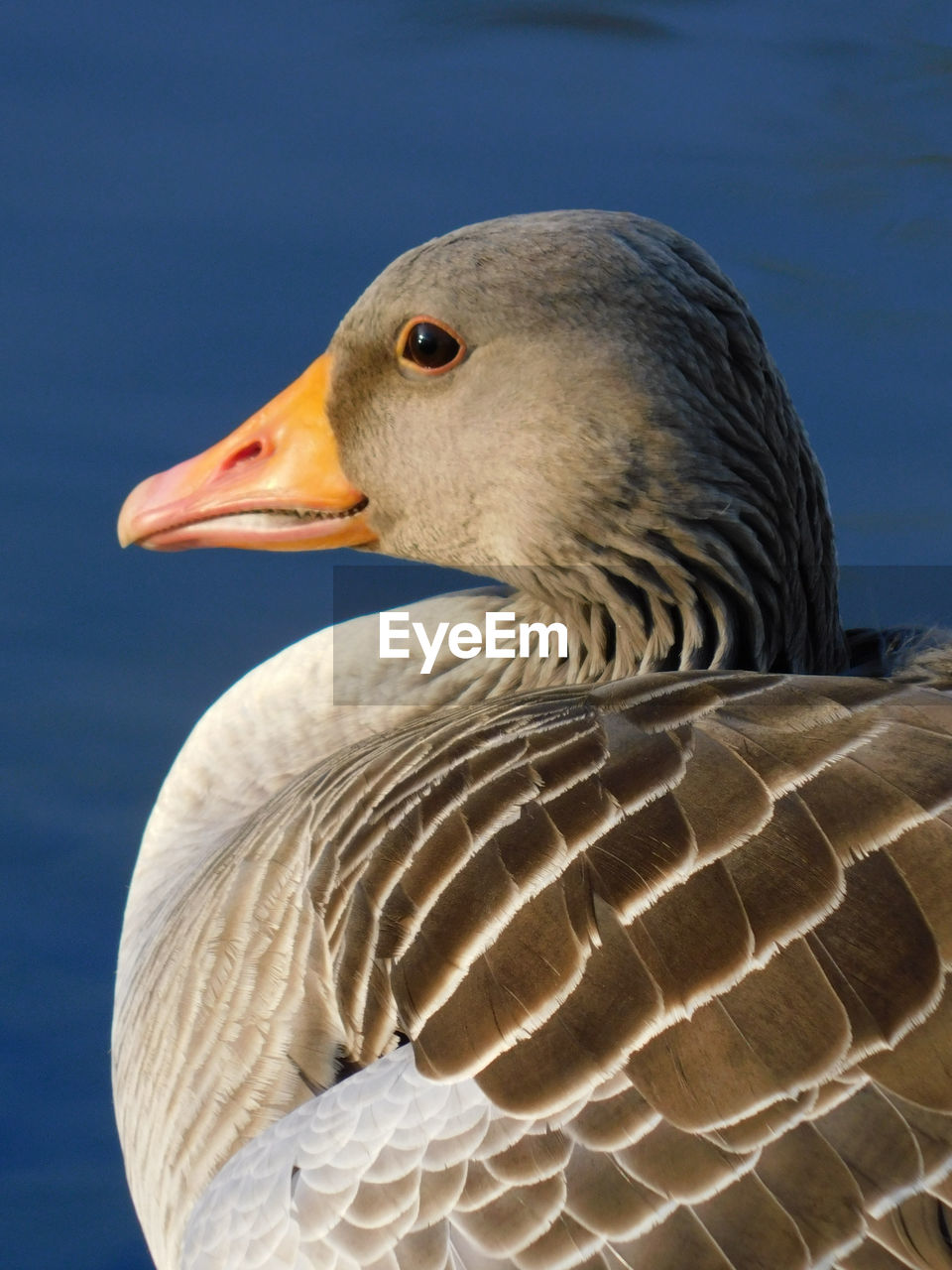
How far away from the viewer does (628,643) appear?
3078 mm

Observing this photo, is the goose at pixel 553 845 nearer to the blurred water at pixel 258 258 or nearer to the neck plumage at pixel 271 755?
the neck plumage at pixel 271 755

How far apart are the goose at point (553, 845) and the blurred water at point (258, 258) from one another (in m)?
0.87

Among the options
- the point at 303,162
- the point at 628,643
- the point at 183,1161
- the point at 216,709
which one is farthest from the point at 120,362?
the point at 183,1161

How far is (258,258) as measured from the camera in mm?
5953

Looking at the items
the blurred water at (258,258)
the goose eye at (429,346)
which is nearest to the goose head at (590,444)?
the goose eye at (429,346)

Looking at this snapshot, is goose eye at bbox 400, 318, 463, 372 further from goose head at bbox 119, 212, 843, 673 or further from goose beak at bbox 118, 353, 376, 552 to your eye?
goose beak at bbox 118, 353, 376, 552

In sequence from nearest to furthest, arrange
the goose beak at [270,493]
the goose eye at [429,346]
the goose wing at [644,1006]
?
1. the goose wing at [644,1006]
2. the goose eye at [429,346]
3. the goose beak at [270,493]

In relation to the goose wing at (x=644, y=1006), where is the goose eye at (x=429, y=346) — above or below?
above

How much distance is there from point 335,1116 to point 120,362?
3.70 meters

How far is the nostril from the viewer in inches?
131

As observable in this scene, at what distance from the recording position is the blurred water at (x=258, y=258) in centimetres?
436

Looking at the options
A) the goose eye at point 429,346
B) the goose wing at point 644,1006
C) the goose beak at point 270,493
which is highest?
the goose eye at point 429,346

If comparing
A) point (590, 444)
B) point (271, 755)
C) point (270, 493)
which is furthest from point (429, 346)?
point (271, 755)

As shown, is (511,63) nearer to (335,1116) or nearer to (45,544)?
(45,544)
